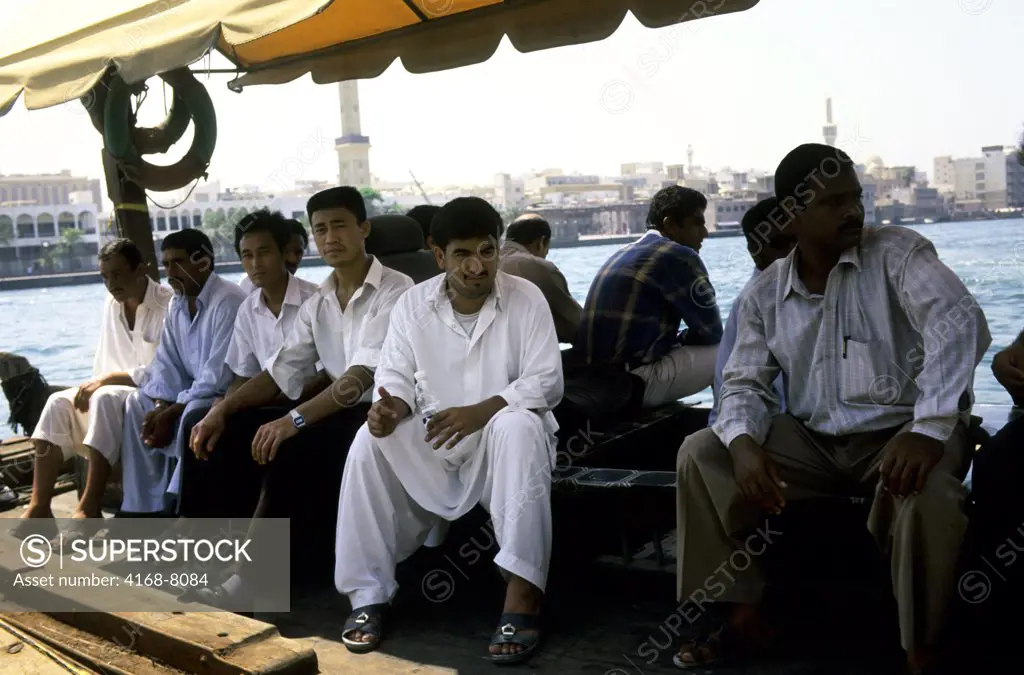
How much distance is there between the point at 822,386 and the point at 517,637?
1.07 meters

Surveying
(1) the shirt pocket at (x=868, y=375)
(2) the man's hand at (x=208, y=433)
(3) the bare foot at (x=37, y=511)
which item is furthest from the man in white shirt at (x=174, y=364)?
(1) the shirt pocket at (x=868, y=375)

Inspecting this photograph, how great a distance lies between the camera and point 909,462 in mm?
2170

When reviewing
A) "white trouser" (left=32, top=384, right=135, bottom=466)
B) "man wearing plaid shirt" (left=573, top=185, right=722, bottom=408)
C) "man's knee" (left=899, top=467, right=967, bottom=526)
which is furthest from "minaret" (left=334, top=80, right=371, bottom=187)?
"man's knee" (left=899, top=467, right=967, bottom=526)

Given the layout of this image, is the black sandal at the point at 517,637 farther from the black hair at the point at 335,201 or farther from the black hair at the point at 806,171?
the black hair at the point at 335,201

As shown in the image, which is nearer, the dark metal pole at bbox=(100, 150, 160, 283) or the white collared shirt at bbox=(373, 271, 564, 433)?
the white collared shirt at bbox=(373, 271, 564, 433)

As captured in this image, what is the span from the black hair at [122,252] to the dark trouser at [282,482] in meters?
1.29

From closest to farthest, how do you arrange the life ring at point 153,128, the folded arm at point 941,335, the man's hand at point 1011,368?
the folded arm at point 941,335 → the man's hand at point 1011,368 → the life ring at point 153,128

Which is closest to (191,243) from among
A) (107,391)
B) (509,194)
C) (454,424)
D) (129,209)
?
(107,391)

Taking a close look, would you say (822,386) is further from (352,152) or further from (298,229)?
(352,152)

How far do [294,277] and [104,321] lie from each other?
124cm

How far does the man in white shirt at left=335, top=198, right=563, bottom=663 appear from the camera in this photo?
280cm

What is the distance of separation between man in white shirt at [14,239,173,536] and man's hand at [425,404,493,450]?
80.8 inches

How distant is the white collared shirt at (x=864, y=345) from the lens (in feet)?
7.57

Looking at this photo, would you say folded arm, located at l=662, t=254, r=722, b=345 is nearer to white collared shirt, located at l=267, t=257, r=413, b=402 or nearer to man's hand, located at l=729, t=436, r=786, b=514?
white collared shirt, located at l=267, t=257, r=413, b=402
